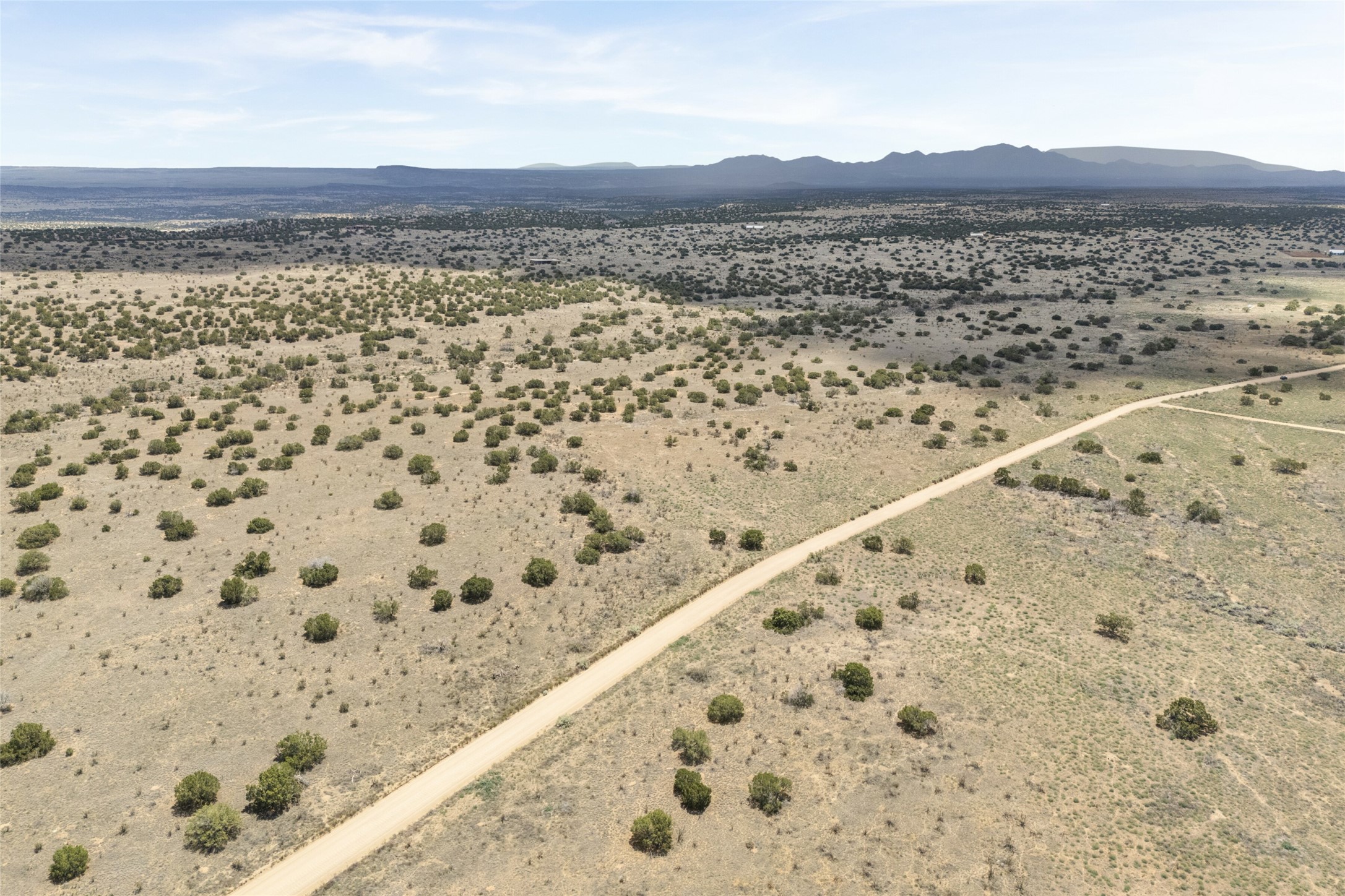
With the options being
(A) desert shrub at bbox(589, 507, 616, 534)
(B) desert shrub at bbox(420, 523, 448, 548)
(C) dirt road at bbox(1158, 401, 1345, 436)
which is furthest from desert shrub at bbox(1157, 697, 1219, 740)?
(C) dirt road at bbox(1158, 401, 1345, 436)

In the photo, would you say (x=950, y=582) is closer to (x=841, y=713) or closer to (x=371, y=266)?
(x=841, y=713)

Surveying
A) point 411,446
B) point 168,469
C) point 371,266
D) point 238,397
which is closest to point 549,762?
point 411,446

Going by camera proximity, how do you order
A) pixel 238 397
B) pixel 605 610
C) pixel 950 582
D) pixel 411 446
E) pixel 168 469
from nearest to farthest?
pixel 605 610 < pixel 950 582 < pixel 168 469 < pixel 411 446 < pixel 238 397

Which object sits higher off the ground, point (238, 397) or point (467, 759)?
point (238, 397)

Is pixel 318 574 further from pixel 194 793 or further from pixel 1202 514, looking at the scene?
pixel 1202 514

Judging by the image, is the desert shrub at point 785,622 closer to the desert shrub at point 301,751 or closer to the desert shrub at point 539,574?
the desert shrub at point 539,574

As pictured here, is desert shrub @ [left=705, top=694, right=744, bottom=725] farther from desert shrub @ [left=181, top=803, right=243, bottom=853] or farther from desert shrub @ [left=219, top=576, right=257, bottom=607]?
desert shrub @ [left=219, top=576, right=257, bottom=607]
